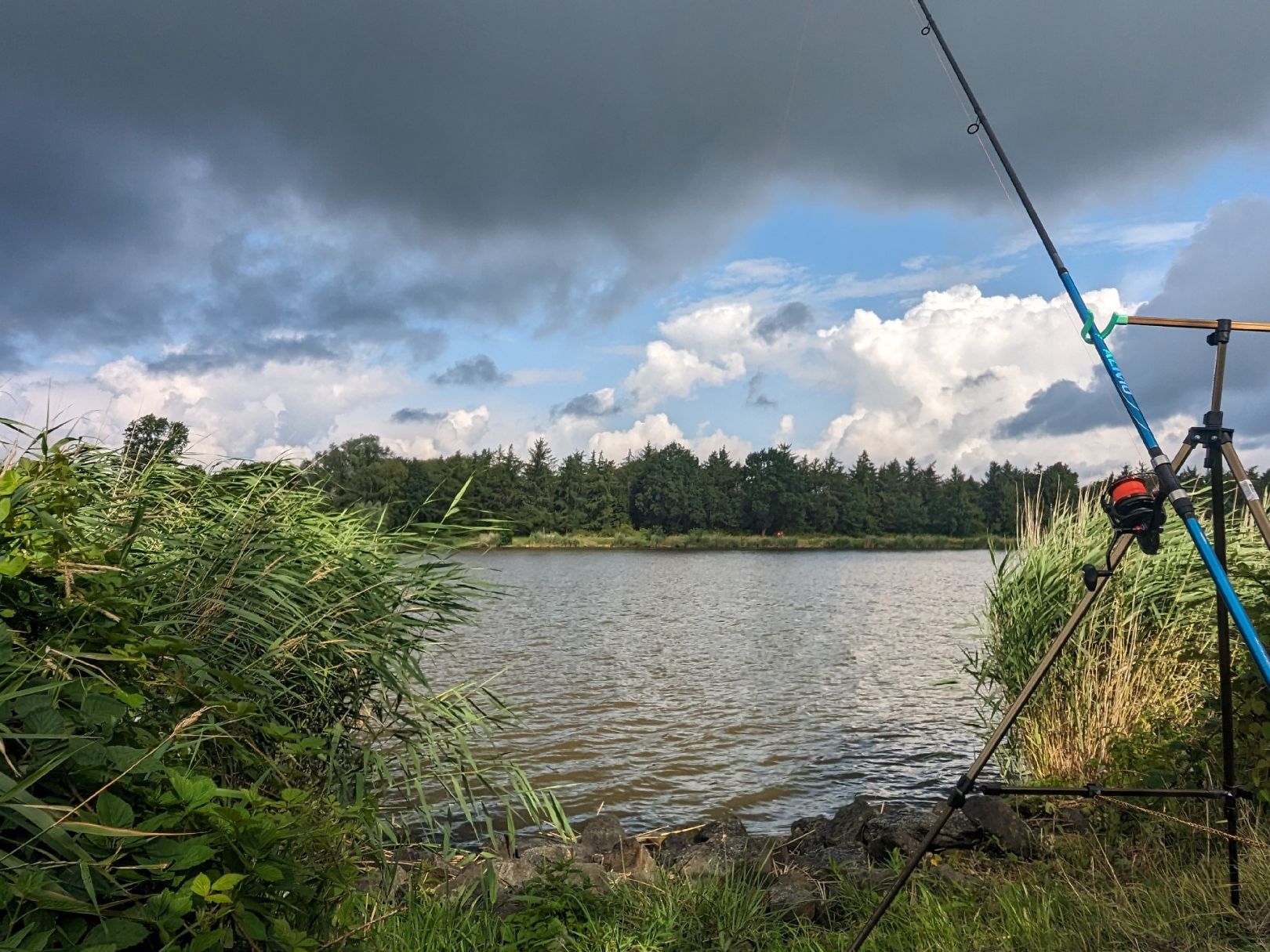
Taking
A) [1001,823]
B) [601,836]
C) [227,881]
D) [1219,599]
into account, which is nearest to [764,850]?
[601,836]

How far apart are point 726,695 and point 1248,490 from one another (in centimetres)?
1094

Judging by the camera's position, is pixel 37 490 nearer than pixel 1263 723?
Yes

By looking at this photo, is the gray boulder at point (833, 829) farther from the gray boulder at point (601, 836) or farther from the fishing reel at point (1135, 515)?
the fishing reel at point (1135, 515)

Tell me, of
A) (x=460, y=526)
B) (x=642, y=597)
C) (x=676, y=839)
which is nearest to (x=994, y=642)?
(x=676, y=839)

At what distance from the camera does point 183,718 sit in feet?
8.33

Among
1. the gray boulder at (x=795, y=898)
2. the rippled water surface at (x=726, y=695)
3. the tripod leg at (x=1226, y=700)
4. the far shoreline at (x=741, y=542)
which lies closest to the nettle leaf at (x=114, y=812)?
the rippled water surface at (x=726, y=695)

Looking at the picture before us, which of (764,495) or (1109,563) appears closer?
(1109,563)

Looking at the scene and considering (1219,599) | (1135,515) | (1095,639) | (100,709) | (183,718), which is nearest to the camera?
(100,709)

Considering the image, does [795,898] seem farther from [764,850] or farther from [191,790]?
[191,790]

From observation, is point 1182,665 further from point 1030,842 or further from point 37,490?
point 37,490

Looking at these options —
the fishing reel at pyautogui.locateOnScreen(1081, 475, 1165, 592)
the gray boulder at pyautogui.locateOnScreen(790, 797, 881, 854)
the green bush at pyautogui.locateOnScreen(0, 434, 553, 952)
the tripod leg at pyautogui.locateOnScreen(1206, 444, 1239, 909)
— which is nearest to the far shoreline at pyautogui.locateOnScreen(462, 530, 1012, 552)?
the gray boulder at pyautogui.locateOnScreen(790, 797, 881, 854)

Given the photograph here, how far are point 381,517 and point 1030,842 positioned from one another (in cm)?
471

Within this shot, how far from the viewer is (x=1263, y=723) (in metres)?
4.21

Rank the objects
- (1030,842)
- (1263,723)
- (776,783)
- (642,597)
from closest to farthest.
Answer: (1263,723)
(1030,842)
(776,783)
(642,597)
